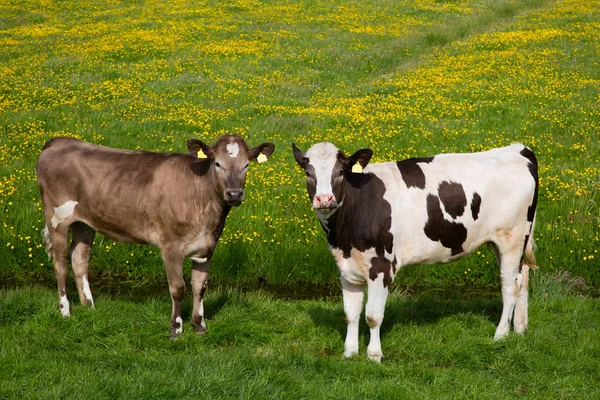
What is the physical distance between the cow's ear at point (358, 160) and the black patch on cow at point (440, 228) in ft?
3.41

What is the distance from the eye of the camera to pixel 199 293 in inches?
388

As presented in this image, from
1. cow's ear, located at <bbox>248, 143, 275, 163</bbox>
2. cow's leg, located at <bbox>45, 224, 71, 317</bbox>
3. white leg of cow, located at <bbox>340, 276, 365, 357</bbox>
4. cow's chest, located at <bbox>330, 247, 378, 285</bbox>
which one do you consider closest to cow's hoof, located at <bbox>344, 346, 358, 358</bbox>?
white leg of cow, located at <bbox>340, 276, 365, 357</bbox>

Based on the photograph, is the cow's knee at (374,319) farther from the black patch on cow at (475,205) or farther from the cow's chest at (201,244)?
the cow's chest at (201,244)

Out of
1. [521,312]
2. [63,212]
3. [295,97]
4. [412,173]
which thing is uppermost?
[412,173]

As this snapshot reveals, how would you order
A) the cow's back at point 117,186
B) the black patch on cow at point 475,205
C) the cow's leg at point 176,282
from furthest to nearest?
the cow's back at point 117,186
the cow's leg at point 176,282
the black patch on cow at point 475,205

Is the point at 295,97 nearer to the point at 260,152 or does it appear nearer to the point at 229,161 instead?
the point at 260,152

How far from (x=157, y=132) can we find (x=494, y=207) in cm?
1286

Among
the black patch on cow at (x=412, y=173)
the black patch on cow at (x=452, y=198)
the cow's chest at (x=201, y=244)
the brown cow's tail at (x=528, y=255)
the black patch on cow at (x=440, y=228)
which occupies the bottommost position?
the brown cow's tail at (x=528, y=255)

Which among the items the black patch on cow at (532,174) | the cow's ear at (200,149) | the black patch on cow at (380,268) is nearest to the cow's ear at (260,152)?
the cow's ear at (200,149)

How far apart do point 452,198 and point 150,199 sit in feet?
13.2

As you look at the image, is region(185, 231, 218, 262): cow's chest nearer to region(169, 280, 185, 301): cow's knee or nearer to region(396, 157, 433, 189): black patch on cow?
region(169, 280, 185, 301): cow's knee

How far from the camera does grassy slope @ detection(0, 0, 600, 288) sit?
13.7m

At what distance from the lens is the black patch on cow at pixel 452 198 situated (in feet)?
30.5

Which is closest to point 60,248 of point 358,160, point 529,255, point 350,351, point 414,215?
point 350,351
